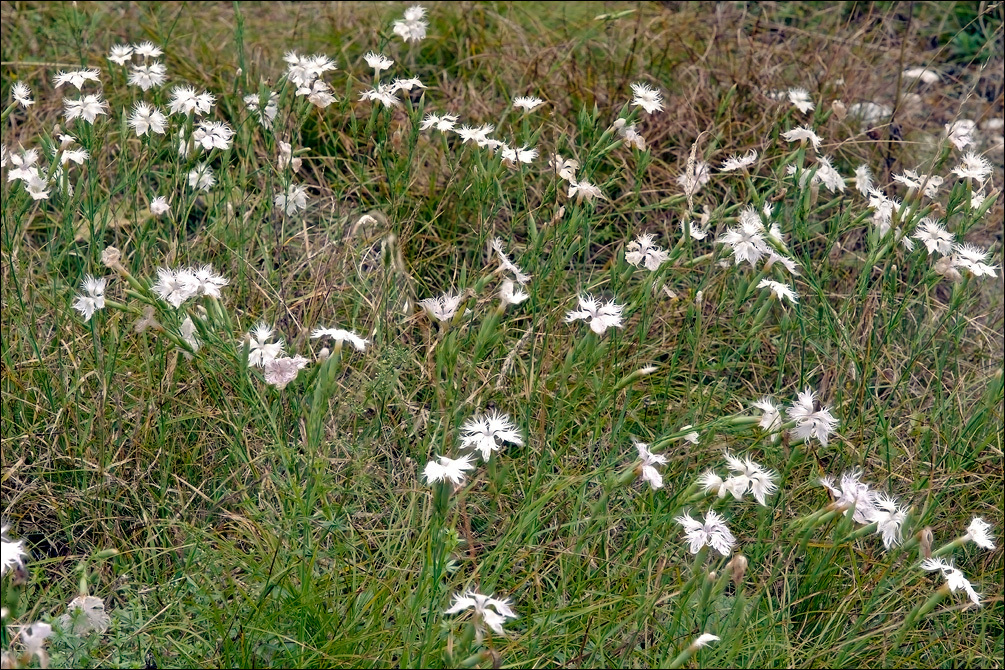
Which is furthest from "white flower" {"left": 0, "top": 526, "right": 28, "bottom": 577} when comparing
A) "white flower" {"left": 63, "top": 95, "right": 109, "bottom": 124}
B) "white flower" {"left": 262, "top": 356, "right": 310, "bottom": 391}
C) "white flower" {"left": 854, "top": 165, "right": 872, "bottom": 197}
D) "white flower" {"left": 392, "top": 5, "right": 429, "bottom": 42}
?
"white flower" {"left": 854, "top": 165, "right": 872, "bottom": 197}

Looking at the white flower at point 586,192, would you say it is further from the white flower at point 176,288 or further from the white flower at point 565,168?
the white flower at point 176,288

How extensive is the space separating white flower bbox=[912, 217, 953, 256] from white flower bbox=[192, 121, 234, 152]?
5.19ft

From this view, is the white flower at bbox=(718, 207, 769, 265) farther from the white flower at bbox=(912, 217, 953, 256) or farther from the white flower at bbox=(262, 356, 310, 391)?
the white flower at bbox=(262, 356, 310, 391)

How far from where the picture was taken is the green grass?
1.79 m

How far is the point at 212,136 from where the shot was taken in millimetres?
2357

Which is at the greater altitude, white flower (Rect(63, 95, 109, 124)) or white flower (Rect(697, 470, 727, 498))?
white flower (Rect(63, 95, 109, 124))

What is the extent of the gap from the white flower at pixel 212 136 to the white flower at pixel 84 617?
1.08m

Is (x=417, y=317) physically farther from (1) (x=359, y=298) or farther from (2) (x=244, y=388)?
(2) (x=244, y=388)

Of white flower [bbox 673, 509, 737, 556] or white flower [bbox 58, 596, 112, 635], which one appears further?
white flower [bbox 673, 509, 737, 556]

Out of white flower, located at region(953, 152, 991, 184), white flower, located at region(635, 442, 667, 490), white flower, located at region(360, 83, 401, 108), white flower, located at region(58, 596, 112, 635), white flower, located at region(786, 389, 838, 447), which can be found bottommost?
white flower, located at region(58, 596, 112, 635)

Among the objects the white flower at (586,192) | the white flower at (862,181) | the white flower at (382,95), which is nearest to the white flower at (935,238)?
the white flower at (862,181)

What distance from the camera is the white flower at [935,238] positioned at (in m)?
2.32

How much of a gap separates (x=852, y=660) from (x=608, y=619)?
0.54m

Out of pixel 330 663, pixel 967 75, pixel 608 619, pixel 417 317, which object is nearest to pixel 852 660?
pixel 608 619
